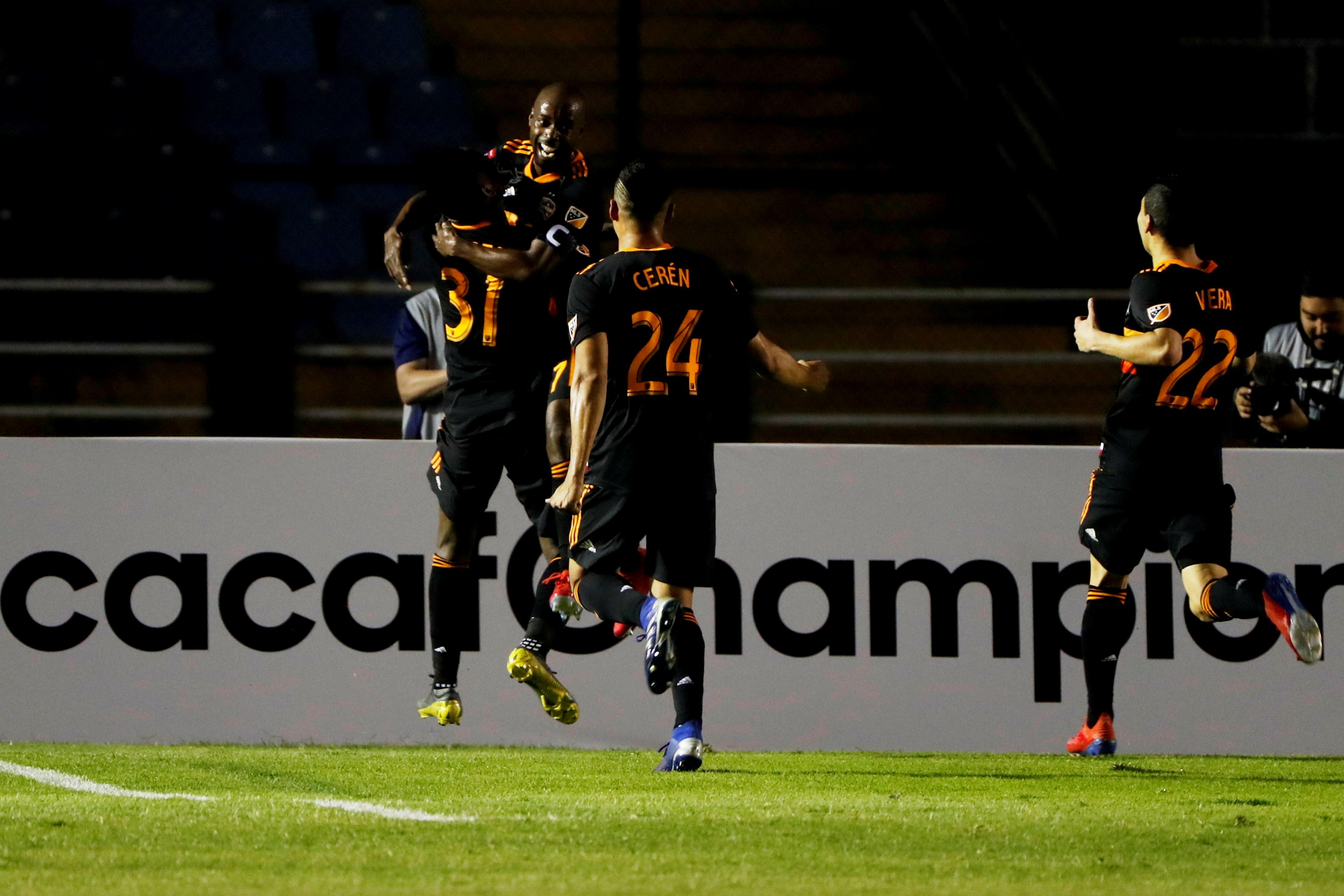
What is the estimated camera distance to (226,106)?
42.9ft

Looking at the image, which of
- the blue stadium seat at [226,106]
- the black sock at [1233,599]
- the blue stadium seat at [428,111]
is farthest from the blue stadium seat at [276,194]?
the black sock at [1233,599]

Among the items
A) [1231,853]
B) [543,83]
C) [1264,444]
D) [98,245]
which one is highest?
[543,83]

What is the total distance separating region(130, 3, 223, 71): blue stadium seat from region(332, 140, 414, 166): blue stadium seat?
1.14m

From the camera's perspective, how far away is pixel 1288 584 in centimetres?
681

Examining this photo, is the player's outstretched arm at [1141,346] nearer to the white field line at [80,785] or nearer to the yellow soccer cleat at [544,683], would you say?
the yellow soccer cleat at [544,683]

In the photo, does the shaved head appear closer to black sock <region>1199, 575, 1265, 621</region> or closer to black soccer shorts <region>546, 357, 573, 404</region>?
black soccer shorts <region>546, 357, 573, 404</region>

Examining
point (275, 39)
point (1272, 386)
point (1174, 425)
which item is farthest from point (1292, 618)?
point (275, 39)

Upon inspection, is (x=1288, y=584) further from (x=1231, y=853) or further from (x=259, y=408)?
(x=259, y=408)

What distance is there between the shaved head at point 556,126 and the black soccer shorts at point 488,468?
101cm

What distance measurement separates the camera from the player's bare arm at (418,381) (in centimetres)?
831

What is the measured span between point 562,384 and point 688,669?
1.39 meters

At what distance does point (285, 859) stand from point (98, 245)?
789cm

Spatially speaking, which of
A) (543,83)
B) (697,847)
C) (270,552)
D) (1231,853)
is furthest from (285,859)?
(543,83)

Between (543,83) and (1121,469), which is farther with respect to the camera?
(543,83)
